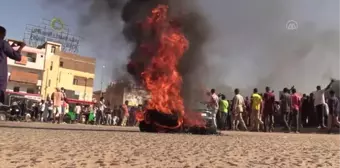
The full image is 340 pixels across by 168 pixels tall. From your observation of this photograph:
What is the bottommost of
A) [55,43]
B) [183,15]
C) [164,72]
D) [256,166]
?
[256,166]

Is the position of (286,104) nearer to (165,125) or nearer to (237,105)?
(237,105)

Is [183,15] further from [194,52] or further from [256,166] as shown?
[256,166]

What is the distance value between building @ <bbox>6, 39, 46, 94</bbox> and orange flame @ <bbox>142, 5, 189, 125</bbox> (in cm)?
5916

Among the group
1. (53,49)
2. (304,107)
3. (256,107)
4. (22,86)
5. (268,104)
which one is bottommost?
(256,107)

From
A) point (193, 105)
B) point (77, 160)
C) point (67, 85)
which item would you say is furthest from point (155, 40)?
point (67, 85)

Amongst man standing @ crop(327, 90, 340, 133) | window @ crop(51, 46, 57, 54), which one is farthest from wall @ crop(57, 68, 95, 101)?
man standing @ crop(327, 90, 340, 133)

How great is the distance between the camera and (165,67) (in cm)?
1245

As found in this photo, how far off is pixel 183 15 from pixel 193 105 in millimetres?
3110

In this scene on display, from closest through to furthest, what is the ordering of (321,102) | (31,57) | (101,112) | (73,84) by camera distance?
(321,102) < (101,112) < (31,57) < (73,84)

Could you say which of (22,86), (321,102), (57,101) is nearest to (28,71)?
(22,86)

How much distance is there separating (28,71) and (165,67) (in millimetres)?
64548

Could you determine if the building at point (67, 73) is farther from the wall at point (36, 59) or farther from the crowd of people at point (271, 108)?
the crowd of people at point (271, 108)

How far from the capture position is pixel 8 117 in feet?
82.7

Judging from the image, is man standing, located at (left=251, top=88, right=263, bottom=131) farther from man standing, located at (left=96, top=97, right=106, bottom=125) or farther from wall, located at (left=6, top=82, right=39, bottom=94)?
wall, located at (left=6, top=82, right=39, bottom=94)
